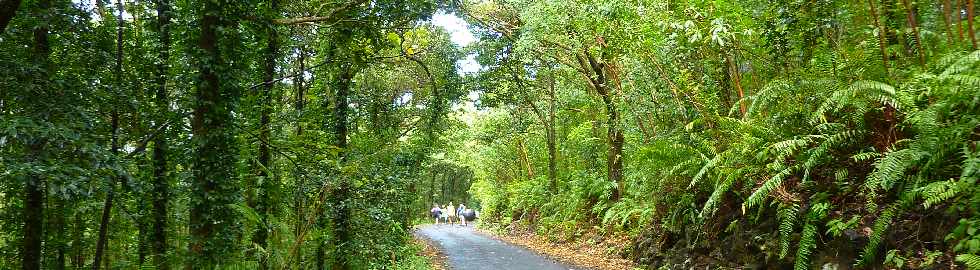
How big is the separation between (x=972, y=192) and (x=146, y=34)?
8460 millimetres

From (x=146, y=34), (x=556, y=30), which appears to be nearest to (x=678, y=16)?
(x=556, y=30)

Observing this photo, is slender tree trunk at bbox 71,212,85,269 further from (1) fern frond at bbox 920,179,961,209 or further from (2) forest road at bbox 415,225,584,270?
(1) fern frond at bbox 920,179,961,209

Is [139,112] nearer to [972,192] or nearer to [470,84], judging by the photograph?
[972,192]

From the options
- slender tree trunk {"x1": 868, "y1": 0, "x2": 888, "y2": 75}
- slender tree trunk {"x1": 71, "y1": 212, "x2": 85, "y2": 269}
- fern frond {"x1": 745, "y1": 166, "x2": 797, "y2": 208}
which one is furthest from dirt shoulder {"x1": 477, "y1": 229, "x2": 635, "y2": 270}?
slender tree trunk {"x1": 71, "y1": 212, "x2": 85, "y2": 269}

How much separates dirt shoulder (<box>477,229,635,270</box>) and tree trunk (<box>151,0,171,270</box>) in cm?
739

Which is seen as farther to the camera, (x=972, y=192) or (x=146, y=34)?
(x=146, y=34)

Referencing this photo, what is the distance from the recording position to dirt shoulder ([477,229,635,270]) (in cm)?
1138

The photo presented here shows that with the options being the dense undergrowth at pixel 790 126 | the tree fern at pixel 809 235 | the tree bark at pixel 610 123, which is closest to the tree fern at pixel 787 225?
the dense undergrowth at pixel 790 126

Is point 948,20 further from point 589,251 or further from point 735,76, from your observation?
point 589,251

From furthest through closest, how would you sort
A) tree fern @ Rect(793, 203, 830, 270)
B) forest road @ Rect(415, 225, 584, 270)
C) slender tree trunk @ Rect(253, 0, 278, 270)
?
forest road @ Rect(415, 225, 584, 270)
slender tree trunk @ Rect(253, 0, 278, 270)
tree fern @ Rect(793, 203, 830, 270)

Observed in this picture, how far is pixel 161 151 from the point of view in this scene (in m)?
6.94

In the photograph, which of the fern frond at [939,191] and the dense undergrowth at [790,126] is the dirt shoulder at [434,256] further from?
the fern frond at [939,191]

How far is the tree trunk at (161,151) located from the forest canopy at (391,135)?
0.03m

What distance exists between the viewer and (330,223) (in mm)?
9664
